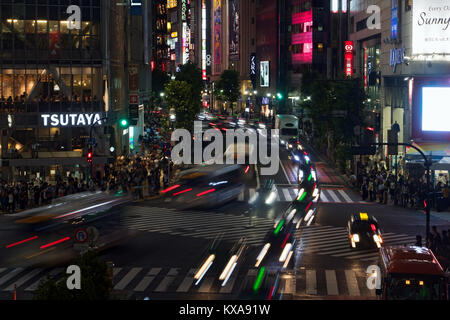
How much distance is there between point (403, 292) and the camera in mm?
21375

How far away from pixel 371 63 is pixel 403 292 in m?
62.4

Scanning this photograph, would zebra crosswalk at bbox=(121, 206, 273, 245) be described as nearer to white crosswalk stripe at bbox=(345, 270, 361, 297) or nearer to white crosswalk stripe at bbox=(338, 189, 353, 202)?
white crosswalk stripe at bbox=(345, 270, 361, 297)

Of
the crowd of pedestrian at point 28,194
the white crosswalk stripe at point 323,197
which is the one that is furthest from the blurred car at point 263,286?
the white crosswalk stripe at point 323,197

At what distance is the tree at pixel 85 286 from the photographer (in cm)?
1653

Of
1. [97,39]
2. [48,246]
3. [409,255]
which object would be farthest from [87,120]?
[409,255]

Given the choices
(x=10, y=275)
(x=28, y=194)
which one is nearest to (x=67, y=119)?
(x=28, y=194)

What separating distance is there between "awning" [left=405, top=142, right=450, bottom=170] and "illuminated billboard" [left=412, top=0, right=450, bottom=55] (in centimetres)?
743

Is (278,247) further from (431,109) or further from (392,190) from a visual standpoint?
(431,109)

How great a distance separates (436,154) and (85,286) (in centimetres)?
4273

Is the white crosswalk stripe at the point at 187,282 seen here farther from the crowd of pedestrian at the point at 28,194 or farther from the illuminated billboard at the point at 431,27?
the illuminated billboard at the point at 431,27

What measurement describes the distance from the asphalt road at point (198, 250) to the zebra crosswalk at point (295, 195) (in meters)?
2.17

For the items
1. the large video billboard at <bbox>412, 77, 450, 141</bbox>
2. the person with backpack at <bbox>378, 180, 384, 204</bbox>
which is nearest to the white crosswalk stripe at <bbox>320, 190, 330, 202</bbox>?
the person with backpack at <bbox>378, 180, 384, 204</bbox>
